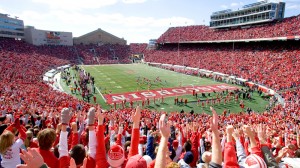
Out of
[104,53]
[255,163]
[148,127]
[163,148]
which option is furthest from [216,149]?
[104,53]

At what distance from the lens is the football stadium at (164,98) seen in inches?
130

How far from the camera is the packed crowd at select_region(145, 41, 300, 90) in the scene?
107 ft

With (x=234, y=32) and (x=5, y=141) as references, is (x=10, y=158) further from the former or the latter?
(x=234, y=32)

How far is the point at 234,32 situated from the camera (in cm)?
5278

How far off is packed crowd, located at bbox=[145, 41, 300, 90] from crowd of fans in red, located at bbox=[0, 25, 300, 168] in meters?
0.17

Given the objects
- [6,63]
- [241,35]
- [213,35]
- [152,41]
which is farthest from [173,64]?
[6,63]

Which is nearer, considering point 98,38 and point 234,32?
point 234,32

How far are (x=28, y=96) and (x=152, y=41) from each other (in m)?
63.8

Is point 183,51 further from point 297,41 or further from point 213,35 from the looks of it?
point 297,41

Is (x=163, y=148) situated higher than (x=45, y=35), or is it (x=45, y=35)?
(x=45, y=35)

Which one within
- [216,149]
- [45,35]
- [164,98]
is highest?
[45,35]

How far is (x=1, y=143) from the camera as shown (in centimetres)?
359

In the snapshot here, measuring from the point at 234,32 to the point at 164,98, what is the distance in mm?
31106

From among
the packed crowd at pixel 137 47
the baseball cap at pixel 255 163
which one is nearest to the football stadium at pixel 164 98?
the baseball cap at pixel 255 163
